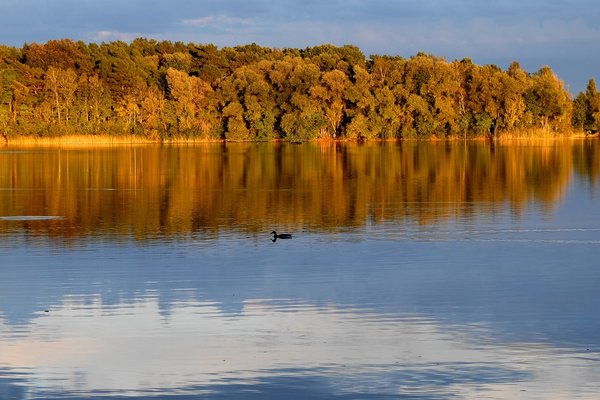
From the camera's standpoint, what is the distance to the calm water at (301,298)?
36.4 ft

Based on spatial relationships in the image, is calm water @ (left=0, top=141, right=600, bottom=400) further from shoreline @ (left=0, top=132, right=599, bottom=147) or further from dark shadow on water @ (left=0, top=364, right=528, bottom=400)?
shoreline @ (left=0, top=132, right=599, bottom=147)

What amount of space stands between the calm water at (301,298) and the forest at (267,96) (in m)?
65.5

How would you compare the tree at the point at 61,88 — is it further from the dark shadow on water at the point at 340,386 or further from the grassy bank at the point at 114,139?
the dark shadow on water at the point at 340,386

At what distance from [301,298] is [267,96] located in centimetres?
9125

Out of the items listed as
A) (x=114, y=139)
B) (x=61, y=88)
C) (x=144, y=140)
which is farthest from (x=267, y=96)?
(x=61, y=88)

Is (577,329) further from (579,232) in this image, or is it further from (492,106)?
(492,106)

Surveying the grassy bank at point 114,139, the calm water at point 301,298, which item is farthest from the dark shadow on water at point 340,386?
the grassy bank at point 114,139

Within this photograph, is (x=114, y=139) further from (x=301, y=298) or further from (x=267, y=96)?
(x=301, y=298)

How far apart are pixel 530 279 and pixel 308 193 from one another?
20.1m

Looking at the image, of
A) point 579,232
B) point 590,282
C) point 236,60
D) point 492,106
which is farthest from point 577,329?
point 236,60

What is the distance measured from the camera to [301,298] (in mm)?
15742

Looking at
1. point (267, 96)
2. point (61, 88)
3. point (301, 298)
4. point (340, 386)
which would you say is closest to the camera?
point (340, 386)

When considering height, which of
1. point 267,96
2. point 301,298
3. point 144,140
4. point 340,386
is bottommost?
point 340,386

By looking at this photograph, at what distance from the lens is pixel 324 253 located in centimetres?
2103
